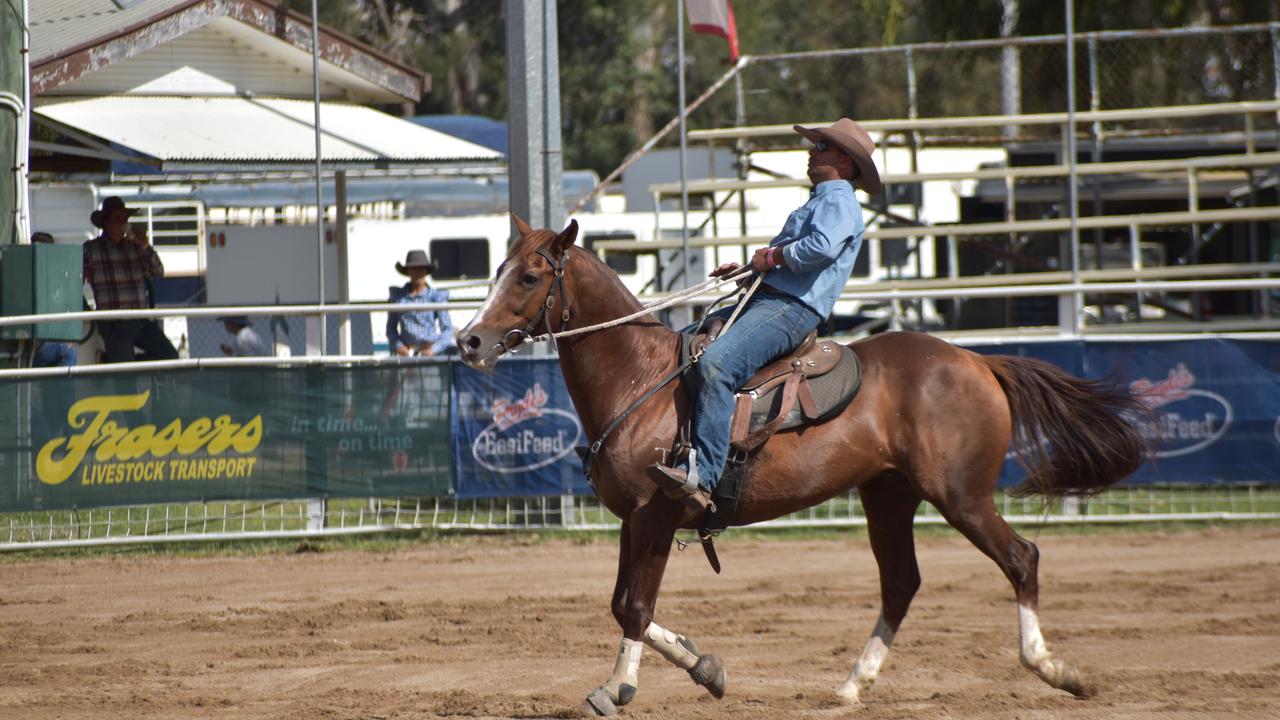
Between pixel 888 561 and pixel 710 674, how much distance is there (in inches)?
49.8

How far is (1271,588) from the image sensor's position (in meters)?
10.1

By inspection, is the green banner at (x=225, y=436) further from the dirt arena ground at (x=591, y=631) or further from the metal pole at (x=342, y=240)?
the metal pole at (x=342, y=240)

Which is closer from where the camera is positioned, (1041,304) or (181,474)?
(181,474)

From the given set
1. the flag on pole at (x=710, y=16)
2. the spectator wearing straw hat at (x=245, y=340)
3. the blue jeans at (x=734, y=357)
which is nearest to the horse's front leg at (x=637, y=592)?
the blue jeans at (x=734, y=357)

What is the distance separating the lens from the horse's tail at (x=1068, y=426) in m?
7.55

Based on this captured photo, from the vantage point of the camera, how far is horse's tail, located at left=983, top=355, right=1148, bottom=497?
7.55 metres

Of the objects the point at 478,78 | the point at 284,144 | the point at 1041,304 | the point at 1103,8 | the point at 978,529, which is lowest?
the point at 978,529

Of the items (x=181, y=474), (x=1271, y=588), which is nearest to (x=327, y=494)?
(x=181, y=474)

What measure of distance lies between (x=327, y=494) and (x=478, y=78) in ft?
114

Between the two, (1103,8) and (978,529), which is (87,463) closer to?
(978,529)

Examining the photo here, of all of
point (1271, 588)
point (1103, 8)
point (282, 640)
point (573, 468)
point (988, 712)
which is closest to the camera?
point (988, 712)

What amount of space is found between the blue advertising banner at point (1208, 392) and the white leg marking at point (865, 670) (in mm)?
5422

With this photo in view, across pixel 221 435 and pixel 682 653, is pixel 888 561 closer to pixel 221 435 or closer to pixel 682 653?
pixel 682 653

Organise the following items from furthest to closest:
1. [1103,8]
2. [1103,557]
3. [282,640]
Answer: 1. [1103,8]
2. [1103,557]
3. [282,640]
